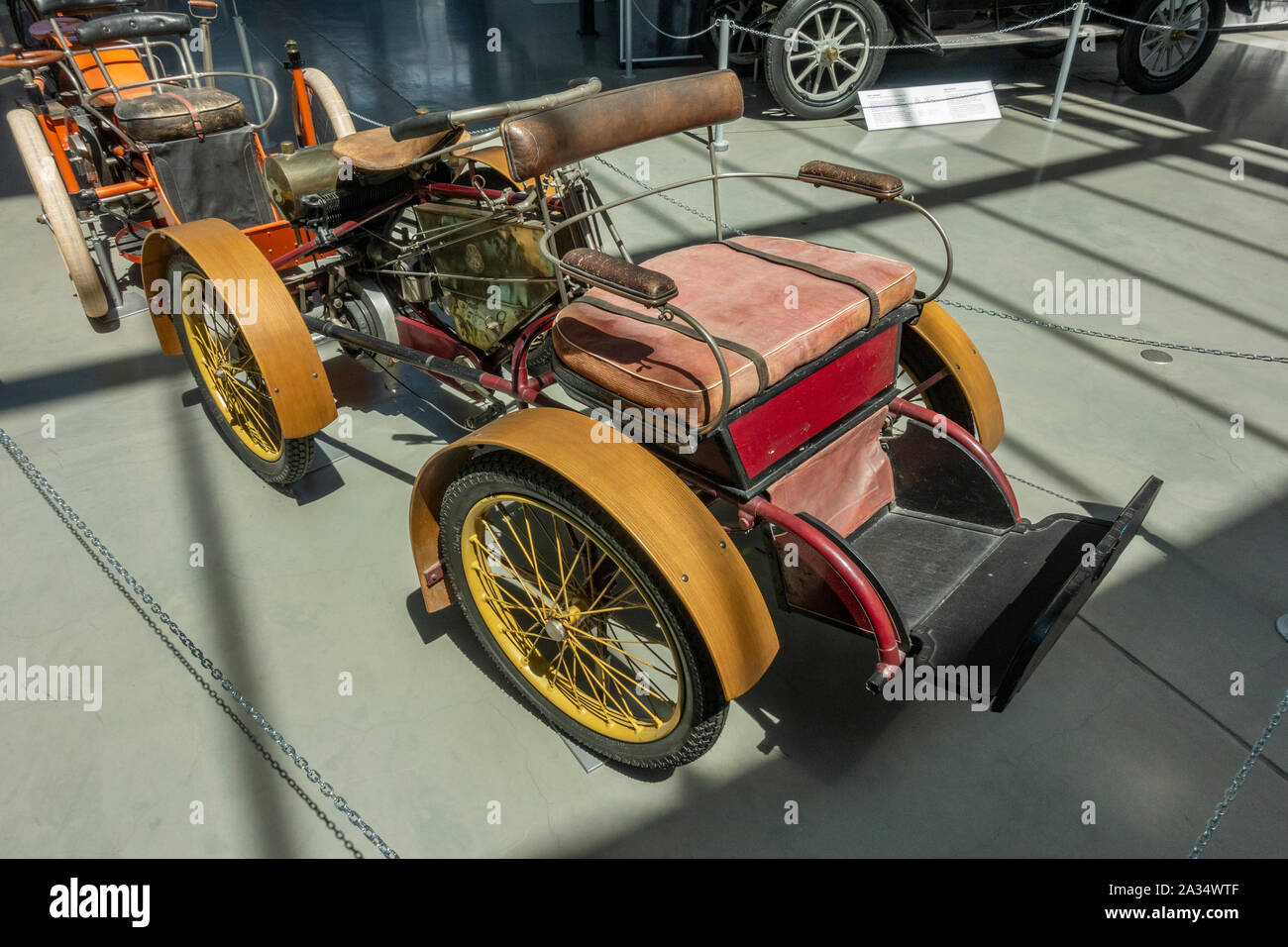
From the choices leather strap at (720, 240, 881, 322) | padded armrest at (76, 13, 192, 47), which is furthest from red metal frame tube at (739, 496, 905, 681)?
padded armrest at (76, 13, 192, 47)

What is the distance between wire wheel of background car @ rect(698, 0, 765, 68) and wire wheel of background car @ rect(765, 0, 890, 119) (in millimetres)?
569

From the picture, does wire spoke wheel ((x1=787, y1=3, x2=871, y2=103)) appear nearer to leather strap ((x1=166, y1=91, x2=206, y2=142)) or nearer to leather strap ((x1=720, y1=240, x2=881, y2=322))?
leather strap ((x1=166, y1=91, x2=206, y2=142))

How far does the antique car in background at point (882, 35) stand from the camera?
6441 mm

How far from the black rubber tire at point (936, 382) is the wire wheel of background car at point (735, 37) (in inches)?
206

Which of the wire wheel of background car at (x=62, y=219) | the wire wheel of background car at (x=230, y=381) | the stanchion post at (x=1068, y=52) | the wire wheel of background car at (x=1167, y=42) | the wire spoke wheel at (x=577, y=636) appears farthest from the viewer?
A: the wire wheel of background car at (x=1167, y=42)

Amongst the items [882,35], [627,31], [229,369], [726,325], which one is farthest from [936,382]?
[627,31]

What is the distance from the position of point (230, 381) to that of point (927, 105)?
604 centimetres

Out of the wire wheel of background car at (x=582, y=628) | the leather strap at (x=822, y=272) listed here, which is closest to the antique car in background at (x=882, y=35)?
the leather strap at (x=822, y=272)

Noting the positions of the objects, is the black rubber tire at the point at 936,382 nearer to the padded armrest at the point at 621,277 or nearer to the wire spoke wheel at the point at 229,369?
the padded armrest at the point at 621,277

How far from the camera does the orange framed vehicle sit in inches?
67.9
